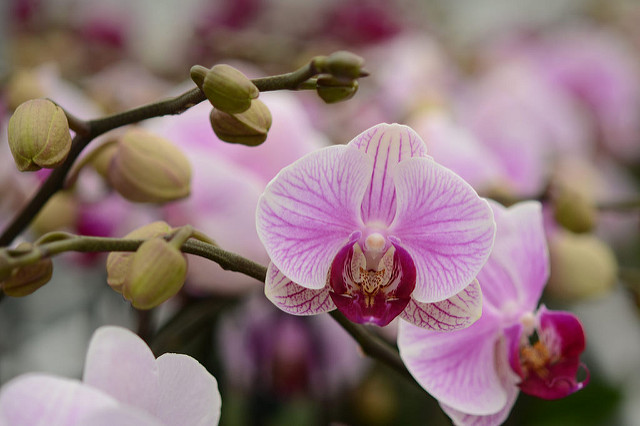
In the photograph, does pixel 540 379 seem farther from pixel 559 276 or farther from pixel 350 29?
pixel 350 29

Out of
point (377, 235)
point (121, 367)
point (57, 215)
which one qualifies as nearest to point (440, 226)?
point (377, 235)

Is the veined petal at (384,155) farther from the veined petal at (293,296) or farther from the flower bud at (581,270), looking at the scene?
the flower bud at (581,270)

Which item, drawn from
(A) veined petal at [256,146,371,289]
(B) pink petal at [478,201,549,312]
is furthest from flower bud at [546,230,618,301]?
(A) veined petal at [256,146,371,289]

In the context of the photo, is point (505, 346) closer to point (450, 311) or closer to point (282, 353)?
point (450, 311)

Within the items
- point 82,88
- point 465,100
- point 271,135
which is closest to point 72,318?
point 82,88

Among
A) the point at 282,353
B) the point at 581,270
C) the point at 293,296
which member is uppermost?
the point at 293,296

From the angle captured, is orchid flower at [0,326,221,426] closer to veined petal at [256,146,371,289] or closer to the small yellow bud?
veined petal at [256,146,371,289]
